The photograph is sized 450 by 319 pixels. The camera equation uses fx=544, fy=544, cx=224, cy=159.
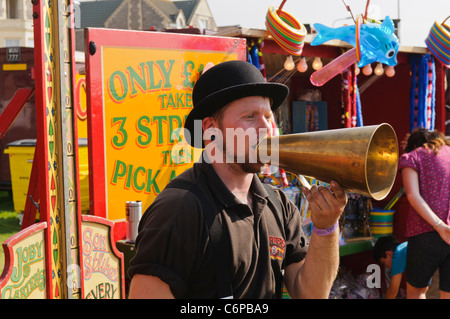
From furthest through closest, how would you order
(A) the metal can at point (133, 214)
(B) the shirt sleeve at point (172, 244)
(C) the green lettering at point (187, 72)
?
(C) the green lettering at point (187, 72) → (A) the metal can at point (133, 214) → (B) the shirt sleeve at point (172, 244)

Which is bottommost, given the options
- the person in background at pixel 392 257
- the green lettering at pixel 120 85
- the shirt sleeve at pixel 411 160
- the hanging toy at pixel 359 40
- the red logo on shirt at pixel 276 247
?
the person in background at pixel 392 257

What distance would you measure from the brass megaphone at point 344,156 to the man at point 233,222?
2.3 inches

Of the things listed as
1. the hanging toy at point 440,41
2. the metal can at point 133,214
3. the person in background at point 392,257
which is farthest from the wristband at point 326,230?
the hanging toy at point 440,41

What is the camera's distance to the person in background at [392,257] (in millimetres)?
6066

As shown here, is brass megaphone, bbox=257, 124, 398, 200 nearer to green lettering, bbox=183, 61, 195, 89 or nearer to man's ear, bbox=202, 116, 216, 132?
man's ear, bbox=202, 116, 216, 132

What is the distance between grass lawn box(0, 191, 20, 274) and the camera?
7849 millimetres

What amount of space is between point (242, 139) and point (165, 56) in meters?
2.77

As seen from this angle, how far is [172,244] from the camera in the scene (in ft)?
5.26

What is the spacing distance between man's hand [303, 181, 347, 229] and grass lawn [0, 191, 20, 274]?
5854 millimetres

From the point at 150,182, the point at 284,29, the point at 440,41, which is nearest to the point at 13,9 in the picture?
the point at 440,41

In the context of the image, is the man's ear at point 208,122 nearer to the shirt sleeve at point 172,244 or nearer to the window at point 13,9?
the shirt sleeve at point 172,244

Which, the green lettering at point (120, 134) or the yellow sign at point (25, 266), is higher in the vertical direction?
the green lettering at point (120, 134)
